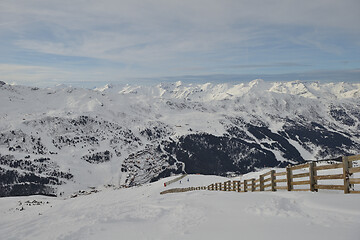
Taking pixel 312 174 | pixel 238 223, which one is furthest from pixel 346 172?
pixel 238 223

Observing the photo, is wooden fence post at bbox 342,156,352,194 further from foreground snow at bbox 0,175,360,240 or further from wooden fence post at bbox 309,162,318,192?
wooden fence post at bbox 309,162,318,192

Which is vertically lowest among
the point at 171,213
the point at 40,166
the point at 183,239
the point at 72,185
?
the point at 72,185

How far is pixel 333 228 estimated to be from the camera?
257 inches

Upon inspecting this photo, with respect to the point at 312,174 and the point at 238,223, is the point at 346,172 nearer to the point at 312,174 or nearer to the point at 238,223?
the point at 312,174

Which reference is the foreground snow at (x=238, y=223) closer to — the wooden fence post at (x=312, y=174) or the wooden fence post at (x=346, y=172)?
the wooden fence post at (x=346, y=172)

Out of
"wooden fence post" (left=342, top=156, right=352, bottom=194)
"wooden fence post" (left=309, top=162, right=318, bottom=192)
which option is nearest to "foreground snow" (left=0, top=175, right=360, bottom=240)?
"wooden fence post" (left=342, top=156, right=352, bottom=194)

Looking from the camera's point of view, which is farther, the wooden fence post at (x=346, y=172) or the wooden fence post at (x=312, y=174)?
the wooden fence post at (x=312, y=174)

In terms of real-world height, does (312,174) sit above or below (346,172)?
below

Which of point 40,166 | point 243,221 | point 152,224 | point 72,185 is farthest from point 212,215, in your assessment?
point 40,166

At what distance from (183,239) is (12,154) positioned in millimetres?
217651

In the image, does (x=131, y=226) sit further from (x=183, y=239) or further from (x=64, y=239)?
(x=183, y=239)

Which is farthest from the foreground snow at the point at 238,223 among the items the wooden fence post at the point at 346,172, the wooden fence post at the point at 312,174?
the wooden fence post at the point at 312,174

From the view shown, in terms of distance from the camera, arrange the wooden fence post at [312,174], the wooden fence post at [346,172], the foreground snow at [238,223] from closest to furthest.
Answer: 1. the foreground snow at [238,223]
2. the wooden fence post at [346,172]
3. the wooden fence post at [312,174]

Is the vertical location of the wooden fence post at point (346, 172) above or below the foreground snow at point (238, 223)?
above
